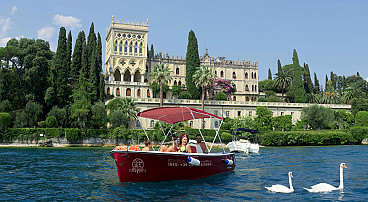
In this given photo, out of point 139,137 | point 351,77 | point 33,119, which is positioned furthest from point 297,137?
point 351,77

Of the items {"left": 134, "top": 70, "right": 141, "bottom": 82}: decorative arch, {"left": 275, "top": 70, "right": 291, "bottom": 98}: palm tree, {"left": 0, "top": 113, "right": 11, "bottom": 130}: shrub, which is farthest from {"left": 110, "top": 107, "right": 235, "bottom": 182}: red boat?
{"left": 275, "top": 70, "right": 291, "bottom": 98}: palm tree

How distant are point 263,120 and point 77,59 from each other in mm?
38636

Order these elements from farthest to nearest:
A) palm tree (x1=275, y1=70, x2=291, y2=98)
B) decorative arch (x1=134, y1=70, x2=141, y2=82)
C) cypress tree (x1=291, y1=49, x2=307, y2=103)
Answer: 1. palm tree (x1=275, y1=70, x2=291, y2=98)
2. cypress tree (x1=291, y1=49, x2=307, y2=103)
3. decorative arch (x1=134, y1=70, x2=141, y2=82)

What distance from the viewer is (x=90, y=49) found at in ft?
213

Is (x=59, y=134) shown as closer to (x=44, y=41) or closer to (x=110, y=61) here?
(x=44, y=41)

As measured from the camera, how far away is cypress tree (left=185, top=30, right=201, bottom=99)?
68.1 meters

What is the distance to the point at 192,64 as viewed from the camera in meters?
70.3

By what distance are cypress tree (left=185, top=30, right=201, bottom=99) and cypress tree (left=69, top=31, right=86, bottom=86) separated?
74.0 feet

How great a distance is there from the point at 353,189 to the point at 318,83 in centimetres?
9588

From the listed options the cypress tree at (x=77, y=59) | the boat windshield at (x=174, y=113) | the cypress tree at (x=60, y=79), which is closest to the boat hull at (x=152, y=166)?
the boat windshield at (x=174, y=113)

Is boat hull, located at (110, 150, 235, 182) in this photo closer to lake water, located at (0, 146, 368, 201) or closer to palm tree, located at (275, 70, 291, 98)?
lake water, located at (0, 146, 368, 201)

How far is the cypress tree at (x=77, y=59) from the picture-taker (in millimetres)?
63750

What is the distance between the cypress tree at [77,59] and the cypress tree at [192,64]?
74.0 ft

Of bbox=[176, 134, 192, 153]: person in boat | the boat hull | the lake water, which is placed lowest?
the lake water
